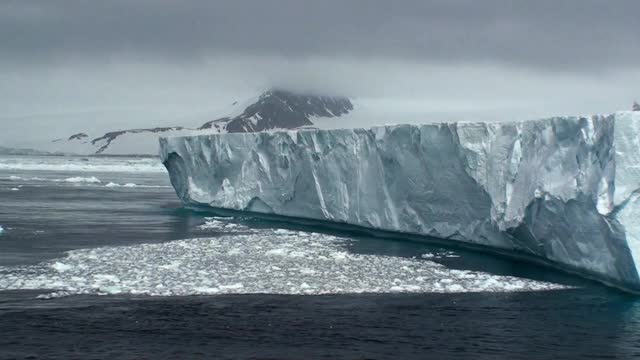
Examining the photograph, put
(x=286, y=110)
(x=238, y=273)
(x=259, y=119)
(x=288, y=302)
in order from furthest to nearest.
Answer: (x=286, y=110)
(x=259, y=119)
(x=238, y=273)
(x=288, y=302)

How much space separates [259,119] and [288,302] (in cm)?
8114

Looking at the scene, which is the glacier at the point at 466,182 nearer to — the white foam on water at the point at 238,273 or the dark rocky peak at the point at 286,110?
the white foam on water at the point at 238,273

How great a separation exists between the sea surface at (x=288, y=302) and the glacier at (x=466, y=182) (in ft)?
1.78

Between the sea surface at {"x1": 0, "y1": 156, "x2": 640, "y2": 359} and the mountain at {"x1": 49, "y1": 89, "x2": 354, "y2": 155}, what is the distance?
6719 cm

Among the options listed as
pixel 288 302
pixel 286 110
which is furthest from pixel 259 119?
pixel 288 302

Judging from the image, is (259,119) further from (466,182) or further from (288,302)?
(288,302)

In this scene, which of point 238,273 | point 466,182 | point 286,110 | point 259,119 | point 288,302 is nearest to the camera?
point 288,302

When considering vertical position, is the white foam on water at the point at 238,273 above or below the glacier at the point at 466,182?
below

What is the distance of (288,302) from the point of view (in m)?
10.5

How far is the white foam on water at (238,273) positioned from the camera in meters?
11.3

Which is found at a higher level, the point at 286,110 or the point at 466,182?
the point at 286,110

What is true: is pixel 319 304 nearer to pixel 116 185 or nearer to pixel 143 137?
pixel 116 185

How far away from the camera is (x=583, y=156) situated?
12.6m

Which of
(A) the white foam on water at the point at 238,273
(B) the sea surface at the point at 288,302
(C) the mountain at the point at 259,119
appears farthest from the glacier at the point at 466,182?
(C) the mountain at the point at 259,119
